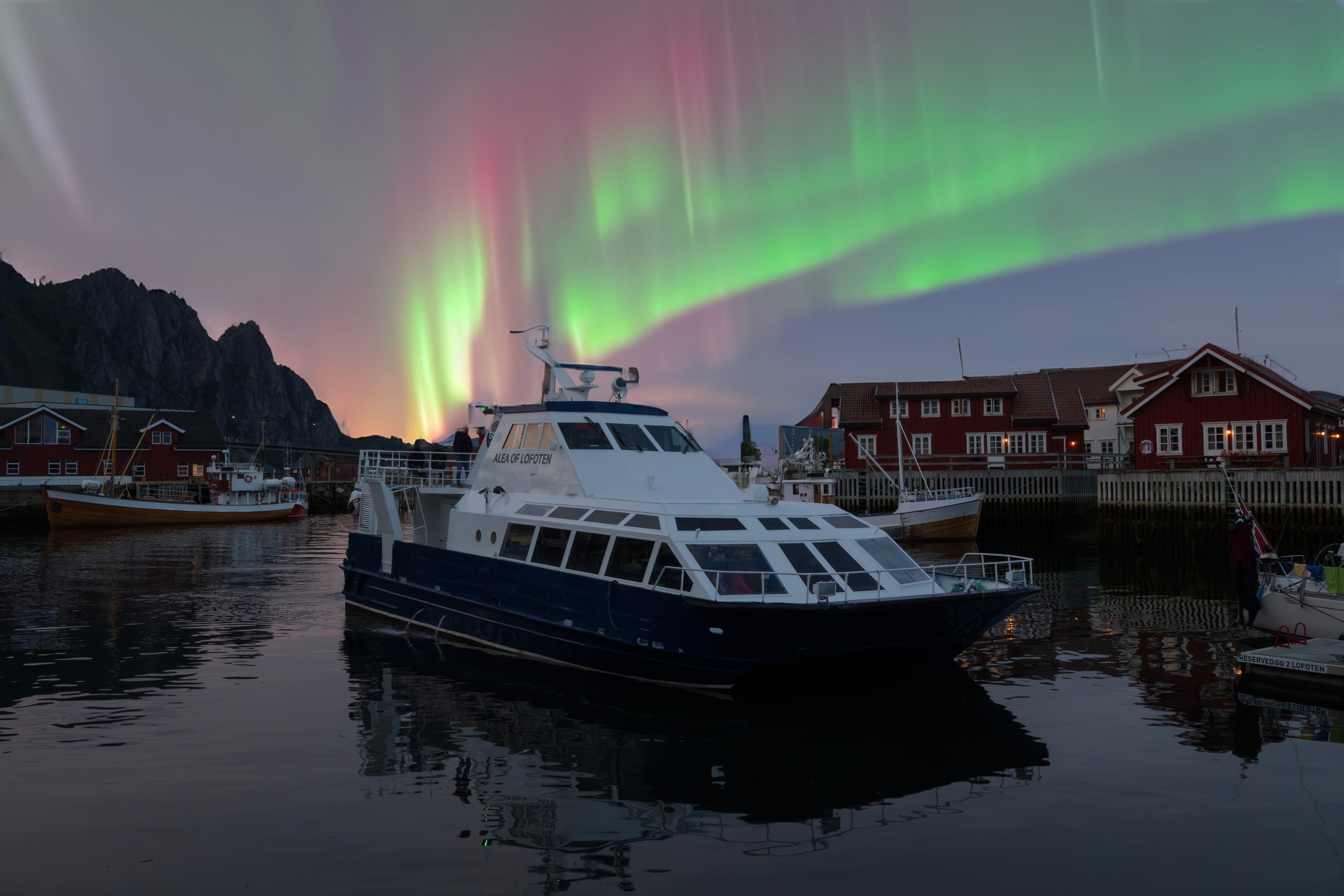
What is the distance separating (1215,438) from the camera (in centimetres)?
4606

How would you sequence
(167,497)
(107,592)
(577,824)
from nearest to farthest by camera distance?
(577,824)
(107,592)
(167,497)

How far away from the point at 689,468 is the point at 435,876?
34.2 feet

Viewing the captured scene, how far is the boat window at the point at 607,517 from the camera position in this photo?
14758mm

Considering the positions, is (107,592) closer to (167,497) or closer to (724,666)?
(724,666)

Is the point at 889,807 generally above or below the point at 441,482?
below

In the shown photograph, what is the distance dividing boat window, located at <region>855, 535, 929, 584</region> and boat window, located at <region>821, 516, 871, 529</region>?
0.40m

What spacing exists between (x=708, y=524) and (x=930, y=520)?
101ft

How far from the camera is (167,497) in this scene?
70.7m

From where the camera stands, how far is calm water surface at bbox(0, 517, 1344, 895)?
8.20m

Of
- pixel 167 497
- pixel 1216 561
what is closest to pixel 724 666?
pixel 1216 561

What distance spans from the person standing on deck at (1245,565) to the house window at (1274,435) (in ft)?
102

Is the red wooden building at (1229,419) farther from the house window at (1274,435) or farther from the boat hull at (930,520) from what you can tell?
the boat hull at (930,520)

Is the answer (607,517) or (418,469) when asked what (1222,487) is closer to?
(418,469)

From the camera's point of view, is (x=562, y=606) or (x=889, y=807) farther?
(x=562, y=606)
